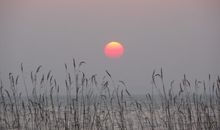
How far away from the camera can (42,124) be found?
800 cm

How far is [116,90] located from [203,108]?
1.89m

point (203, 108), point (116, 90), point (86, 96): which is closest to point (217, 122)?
point (203, 108)

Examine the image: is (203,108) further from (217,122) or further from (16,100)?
(16,100)

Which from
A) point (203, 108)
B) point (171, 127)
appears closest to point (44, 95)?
point (171, 127)

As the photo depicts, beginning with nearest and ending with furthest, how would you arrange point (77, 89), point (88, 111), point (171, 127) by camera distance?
point (77, 89)
point (88, 111)
point (171, 127)

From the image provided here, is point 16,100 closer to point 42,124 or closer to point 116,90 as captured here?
point 42,124

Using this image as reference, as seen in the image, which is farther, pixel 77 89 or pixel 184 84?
pixel 184 84

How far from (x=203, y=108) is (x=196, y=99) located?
24 centimetres

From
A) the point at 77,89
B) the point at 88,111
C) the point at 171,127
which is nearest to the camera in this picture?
the point at 77,89

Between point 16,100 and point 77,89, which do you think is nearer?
point 77,89

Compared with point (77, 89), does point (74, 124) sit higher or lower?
lower

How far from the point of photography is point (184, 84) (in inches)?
306

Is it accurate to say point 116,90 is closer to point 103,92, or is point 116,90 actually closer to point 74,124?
point 103,92

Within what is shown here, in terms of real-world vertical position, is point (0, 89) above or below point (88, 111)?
above
